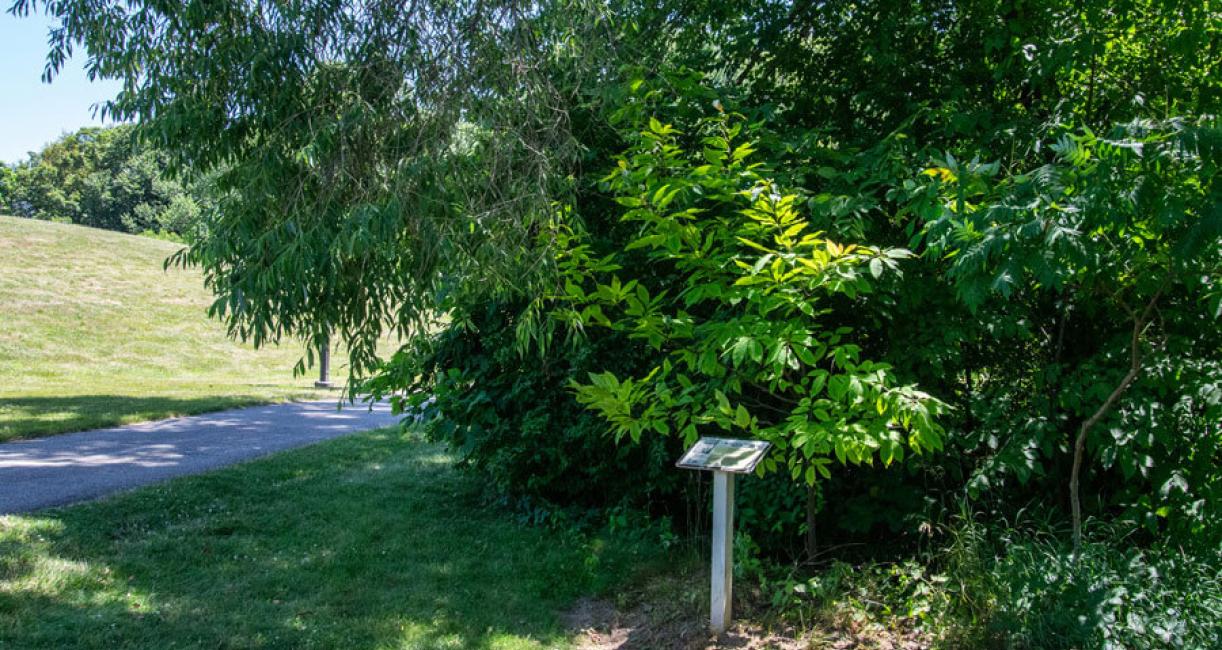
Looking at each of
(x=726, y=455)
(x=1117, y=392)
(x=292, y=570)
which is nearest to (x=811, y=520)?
(x=726, y=455)

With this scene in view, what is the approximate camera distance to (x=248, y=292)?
12.7 ft

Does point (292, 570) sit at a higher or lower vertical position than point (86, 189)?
lower

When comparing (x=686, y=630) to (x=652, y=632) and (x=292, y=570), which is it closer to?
(x=652, y=632)

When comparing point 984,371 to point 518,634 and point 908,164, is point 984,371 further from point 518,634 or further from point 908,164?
point 518,634

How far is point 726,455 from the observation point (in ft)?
13.1

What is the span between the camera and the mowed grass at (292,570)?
A: 4.07m

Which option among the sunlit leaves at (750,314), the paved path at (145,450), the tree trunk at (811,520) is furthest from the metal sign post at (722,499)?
the paved path at (145,450)

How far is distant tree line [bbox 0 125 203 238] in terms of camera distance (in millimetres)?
47625

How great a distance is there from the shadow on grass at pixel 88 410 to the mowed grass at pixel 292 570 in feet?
15.1

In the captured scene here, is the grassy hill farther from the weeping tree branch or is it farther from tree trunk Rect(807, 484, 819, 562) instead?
the weeping tree branch

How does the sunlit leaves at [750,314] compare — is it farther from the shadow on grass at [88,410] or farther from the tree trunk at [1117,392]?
the shadow on grass at [88,410]

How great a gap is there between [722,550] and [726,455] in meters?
0.48

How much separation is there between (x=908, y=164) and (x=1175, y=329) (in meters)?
1.62

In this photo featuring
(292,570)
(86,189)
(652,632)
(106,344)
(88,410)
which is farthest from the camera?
(86,189)
